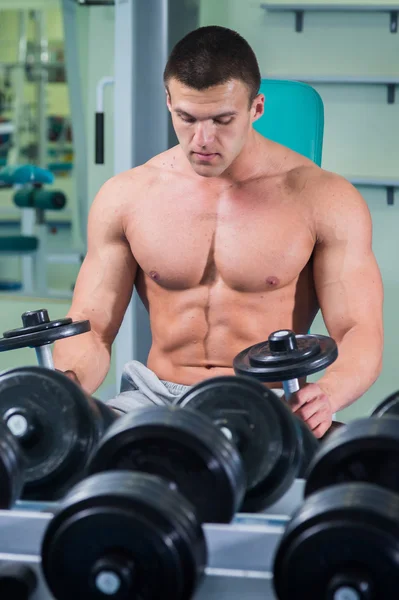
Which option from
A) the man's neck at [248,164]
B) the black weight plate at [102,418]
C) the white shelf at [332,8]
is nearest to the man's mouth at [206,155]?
the man's neck at [248,164]

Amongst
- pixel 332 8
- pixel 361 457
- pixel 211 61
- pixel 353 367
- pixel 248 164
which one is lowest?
pixel 353 367

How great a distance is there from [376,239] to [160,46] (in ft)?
3.87

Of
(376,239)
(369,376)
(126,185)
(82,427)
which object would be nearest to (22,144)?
(376,239)

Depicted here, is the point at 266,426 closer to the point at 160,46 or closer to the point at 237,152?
the point at 237,152

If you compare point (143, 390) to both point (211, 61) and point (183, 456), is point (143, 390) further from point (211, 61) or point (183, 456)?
point (183, 456)

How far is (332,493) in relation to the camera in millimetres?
829

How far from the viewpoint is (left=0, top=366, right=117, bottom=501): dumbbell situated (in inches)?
42.1

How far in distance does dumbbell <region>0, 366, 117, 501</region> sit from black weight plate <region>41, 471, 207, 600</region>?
8.5 inches

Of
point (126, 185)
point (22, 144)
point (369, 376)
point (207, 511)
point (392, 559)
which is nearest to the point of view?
point (392, 559)

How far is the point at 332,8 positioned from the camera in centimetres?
337

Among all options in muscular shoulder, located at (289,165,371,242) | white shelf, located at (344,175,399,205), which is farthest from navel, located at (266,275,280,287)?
white shelf, located at (344,175,399,205)

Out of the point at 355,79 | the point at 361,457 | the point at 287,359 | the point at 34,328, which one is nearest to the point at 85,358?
the point at 34,328

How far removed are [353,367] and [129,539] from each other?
3.29 feet

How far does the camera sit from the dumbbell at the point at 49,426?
3.51 feet
